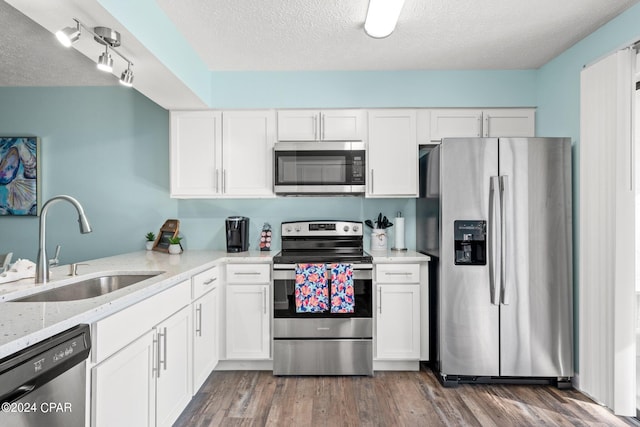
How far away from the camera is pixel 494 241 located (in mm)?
2576

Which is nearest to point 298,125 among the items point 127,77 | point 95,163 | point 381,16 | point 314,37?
point 314,37

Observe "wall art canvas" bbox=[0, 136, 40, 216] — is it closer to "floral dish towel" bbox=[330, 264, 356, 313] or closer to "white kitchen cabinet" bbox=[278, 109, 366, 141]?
"white kitchen cabinet" bbox=[278, 109, 366, 141]

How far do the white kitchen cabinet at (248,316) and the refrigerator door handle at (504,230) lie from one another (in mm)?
1724

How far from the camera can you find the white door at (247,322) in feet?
9.33

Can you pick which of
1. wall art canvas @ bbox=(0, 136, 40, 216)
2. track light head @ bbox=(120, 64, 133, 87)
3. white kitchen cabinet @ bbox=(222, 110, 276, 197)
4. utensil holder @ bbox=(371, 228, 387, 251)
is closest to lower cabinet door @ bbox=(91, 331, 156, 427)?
track light head @ bbox=(120, 64, 133, 87)

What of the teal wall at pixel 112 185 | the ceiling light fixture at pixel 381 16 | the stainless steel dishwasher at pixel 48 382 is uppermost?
the ceiling light fixture at pixel 381 16

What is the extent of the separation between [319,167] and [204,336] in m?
1.55

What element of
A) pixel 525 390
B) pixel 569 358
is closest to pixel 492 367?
pixel 525 390

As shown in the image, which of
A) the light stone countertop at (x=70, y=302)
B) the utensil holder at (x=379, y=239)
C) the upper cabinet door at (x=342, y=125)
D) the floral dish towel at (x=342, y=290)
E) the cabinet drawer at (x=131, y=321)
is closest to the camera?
the light stone countertop at (x=70, y=302)

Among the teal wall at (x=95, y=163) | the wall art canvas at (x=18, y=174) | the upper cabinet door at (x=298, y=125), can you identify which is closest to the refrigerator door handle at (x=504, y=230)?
the upper cabinet door at (x=298, y=125)

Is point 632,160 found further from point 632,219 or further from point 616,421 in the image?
point 616,421

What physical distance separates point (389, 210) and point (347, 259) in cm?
84

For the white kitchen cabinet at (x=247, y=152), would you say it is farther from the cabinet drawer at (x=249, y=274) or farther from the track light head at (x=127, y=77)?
the track light head at (x=127, y=77)

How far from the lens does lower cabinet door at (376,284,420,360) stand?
2.85 metres
